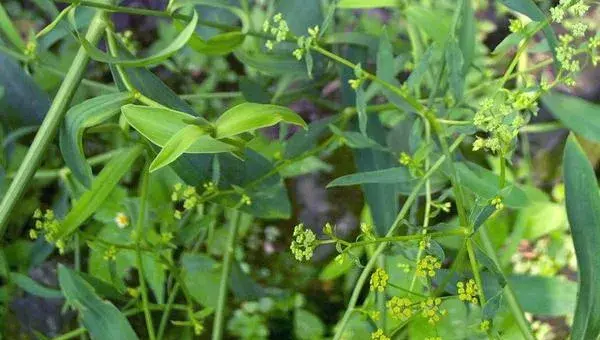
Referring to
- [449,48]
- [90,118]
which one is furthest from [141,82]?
[449,48]

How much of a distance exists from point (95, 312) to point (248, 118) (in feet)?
→ 0.79

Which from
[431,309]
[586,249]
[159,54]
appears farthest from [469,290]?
[159,54]

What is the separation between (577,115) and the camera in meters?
0.82

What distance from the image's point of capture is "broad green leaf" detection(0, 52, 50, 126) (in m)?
0.71

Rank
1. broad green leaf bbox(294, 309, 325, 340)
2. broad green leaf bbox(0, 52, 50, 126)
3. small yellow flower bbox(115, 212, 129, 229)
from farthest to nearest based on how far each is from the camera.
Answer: broad green leaf bbox(294, 309, 325, 340) < small yellow flower bbox(115, 212, 129, 229) < broad green leaf bbox(0, 52, 50, 126)

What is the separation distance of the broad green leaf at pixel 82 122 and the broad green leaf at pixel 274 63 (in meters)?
0.18

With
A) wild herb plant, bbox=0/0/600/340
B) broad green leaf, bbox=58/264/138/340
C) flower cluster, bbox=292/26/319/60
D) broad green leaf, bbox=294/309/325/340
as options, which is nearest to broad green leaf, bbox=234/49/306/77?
wild herb plant, bbox=0/0/600/340

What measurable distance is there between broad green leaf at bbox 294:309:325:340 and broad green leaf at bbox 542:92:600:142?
364 mm

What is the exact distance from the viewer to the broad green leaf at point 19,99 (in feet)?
2.34

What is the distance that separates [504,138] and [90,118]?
0.92 feet

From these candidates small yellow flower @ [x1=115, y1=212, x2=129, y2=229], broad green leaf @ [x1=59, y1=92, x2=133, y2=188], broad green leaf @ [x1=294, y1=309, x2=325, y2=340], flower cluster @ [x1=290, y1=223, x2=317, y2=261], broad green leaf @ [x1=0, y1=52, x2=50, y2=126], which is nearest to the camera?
flower cluster @ [x1=290, y1=223, x2=317, y2=261]

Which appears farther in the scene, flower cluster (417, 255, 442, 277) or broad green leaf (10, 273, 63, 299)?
broad green leaf (10, 273, 63, 299)

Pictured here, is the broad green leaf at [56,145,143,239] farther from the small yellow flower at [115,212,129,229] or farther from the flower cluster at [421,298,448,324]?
the flower cluster at [421,298,448,324]

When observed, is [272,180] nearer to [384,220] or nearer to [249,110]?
[384,220]
